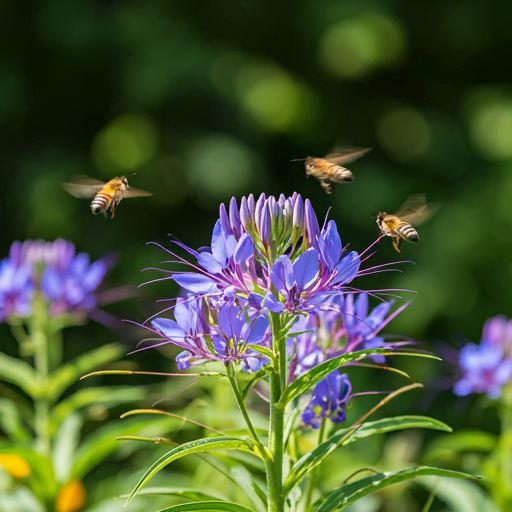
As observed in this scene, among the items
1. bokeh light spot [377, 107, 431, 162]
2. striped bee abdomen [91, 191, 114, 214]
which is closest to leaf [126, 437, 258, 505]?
striped bee abdomen [91, 191, 114, 214]

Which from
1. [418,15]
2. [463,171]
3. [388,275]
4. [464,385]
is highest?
[418,15]

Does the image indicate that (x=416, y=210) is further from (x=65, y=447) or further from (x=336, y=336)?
(x=65, y=447)

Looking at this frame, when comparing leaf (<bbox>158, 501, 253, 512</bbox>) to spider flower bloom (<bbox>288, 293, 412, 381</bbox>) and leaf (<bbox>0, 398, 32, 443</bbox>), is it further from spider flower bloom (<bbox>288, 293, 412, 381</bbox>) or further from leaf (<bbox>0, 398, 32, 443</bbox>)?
leaf (<bbox>0, 398, 32, 443</bbox>)

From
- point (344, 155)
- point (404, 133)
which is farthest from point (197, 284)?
point (404, 133)

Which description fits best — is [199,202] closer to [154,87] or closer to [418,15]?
[154,87]

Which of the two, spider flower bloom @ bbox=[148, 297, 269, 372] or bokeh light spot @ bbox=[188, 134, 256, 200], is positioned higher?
bokeh light spot @ bbox=[188, 134, 256, 200]

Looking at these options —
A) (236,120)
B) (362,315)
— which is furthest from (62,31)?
(362,315)
